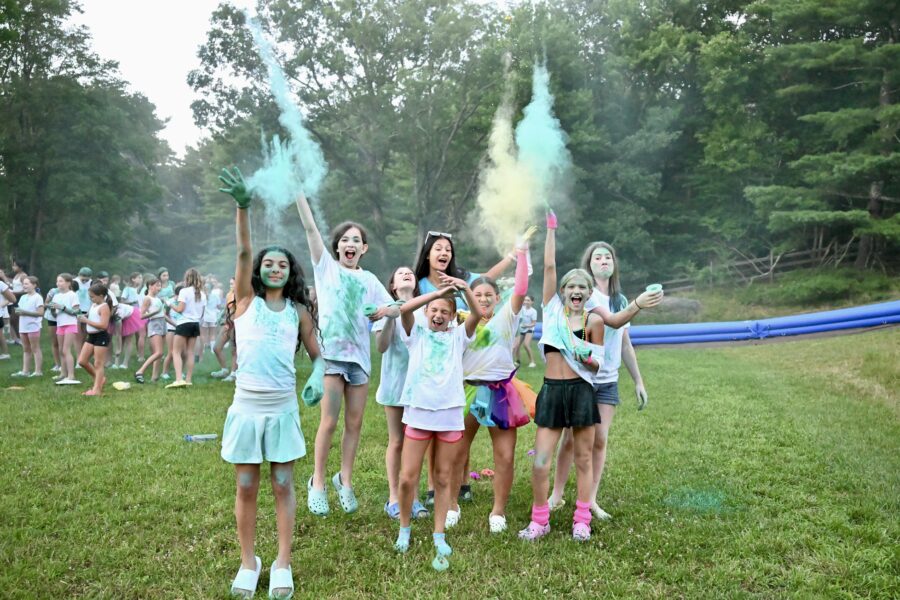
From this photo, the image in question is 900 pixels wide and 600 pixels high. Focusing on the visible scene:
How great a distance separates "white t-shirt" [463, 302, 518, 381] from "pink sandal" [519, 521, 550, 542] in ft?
3.38

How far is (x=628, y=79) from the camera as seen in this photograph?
27.3 m

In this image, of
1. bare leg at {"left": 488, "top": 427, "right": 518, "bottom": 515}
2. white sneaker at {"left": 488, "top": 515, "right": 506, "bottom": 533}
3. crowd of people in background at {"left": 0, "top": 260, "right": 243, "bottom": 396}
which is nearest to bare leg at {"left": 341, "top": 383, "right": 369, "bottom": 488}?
bare leg at {"left": 488, "top": 427, "right": 518, "bottom": 515}

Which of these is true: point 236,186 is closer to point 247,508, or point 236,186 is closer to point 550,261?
point 247,508

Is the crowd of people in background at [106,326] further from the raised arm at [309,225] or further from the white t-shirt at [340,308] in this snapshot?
the raised arm at [309,225]

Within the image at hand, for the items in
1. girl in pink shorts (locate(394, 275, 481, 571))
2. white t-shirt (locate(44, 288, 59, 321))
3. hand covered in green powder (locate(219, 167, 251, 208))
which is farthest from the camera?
white t-shirt (locate(44, 288, 59, 321))

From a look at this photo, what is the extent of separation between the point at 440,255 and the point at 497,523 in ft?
6.31

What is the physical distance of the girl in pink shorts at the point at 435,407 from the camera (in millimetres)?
4145

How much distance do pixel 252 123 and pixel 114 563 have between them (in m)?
23.6

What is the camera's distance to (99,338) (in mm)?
9633

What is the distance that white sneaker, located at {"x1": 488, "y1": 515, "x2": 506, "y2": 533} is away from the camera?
4508 millimetres

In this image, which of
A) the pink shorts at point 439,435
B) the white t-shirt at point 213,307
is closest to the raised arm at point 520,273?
the pink shorts at point 439,435

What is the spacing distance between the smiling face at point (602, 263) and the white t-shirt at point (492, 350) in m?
0.80

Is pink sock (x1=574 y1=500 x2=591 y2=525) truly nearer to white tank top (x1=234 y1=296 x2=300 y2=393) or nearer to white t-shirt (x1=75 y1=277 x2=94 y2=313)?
white tank top (x1=234 y1=296 x2=300 y2=393)

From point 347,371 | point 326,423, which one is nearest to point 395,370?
point 347,371
